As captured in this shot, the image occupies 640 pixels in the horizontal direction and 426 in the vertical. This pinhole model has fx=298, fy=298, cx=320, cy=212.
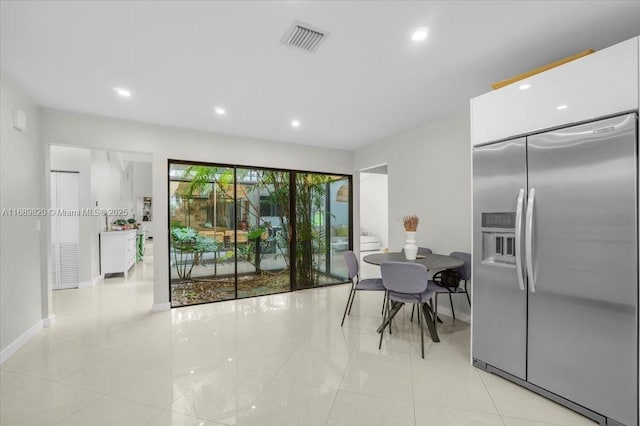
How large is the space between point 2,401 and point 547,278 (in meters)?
4.02

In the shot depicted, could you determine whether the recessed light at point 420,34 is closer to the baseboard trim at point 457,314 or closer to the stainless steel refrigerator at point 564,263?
the stainless steel refrigerator at point 564,263

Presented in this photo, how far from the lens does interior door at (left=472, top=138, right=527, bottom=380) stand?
2287 mm

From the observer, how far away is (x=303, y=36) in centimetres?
218

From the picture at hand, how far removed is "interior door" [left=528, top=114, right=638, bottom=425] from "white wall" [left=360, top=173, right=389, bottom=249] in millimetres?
6181

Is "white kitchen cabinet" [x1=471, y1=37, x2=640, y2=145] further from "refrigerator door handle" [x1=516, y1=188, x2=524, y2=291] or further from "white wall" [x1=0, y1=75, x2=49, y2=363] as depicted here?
"white wall" [x1=0, y1=75, x2=49, y2=363]

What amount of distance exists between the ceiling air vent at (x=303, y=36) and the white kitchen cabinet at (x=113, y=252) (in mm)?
5987

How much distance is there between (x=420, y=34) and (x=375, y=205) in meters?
6.77

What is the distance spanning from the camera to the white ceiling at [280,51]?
6.29 feet

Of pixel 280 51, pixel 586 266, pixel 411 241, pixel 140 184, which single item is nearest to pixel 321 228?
pixel 411 241

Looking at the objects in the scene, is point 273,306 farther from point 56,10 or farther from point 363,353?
point 56,10

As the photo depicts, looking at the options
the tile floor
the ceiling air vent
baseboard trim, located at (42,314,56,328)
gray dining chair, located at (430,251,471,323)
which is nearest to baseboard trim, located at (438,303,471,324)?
the tile floor

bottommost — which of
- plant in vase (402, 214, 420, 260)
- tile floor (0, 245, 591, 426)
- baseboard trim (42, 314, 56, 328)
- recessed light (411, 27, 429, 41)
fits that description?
tile floor (0, 245, 591, 426)

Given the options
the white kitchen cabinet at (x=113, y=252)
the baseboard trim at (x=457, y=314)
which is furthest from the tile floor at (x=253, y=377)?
the white kitchen cabinet at (x=113, y=252)

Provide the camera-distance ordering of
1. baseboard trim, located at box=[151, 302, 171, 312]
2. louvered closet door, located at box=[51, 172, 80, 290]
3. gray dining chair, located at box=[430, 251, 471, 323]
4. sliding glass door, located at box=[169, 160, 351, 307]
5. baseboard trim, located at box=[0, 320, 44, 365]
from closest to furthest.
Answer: baseboard trim, located at box=[0, 320, 44, 365], gray dining chair, located at box=[430, 251, 471, 323], baseboard trim, located at box=[151, 302, 171, 312], sliding glass door, located at box=[169, 160, 351, 307], louvered closet door, located at box=[51, 172, 80, 290]
